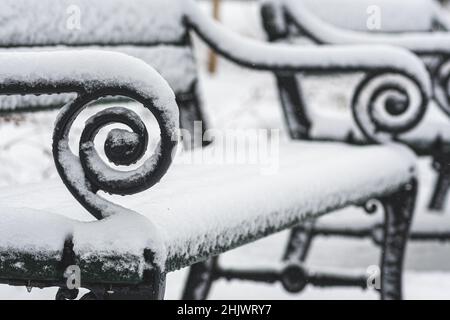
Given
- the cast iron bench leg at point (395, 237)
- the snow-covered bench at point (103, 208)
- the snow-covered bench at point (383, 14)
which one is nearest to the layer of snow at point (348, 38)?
the cast iron bench leg at point (395, 237)

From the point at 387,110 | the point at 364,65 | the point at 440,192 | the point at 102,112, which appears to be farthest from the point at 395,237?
the point at 102,112

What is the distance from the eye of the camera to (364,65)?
7.04 feet

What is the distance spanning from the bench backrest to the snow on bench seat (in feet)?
0.98

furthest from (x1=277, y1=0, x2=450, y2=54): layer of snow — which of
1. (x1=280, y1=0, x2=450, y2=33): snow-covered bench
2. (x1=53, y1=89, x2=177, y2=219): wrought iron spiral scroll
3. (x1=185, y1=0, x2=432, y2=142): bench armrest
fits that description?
(x1=53, y1=89, x2=177, y2=219): wrought iron spiral scroll

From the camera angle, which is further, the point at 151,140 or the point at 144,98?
the point at 151,140

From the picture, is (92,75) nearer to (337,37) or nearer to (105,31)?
(105,31)

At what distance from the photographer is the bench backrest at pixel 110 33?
1.90 metres

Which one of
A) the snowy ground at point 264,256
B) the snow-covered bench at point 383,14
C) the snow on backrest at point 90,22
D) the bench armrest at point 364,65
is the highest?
the snow-covered bench at point 383,14

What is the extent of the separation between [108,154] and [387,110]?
1113 millimetres

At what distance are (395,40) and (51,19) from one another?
1.12 meters

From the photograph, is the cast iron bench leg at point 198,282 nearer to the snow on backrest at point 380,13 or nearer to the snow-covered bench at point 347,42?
the snow-covered bench at point 347,42

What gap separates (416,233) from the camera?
3.00 metres
